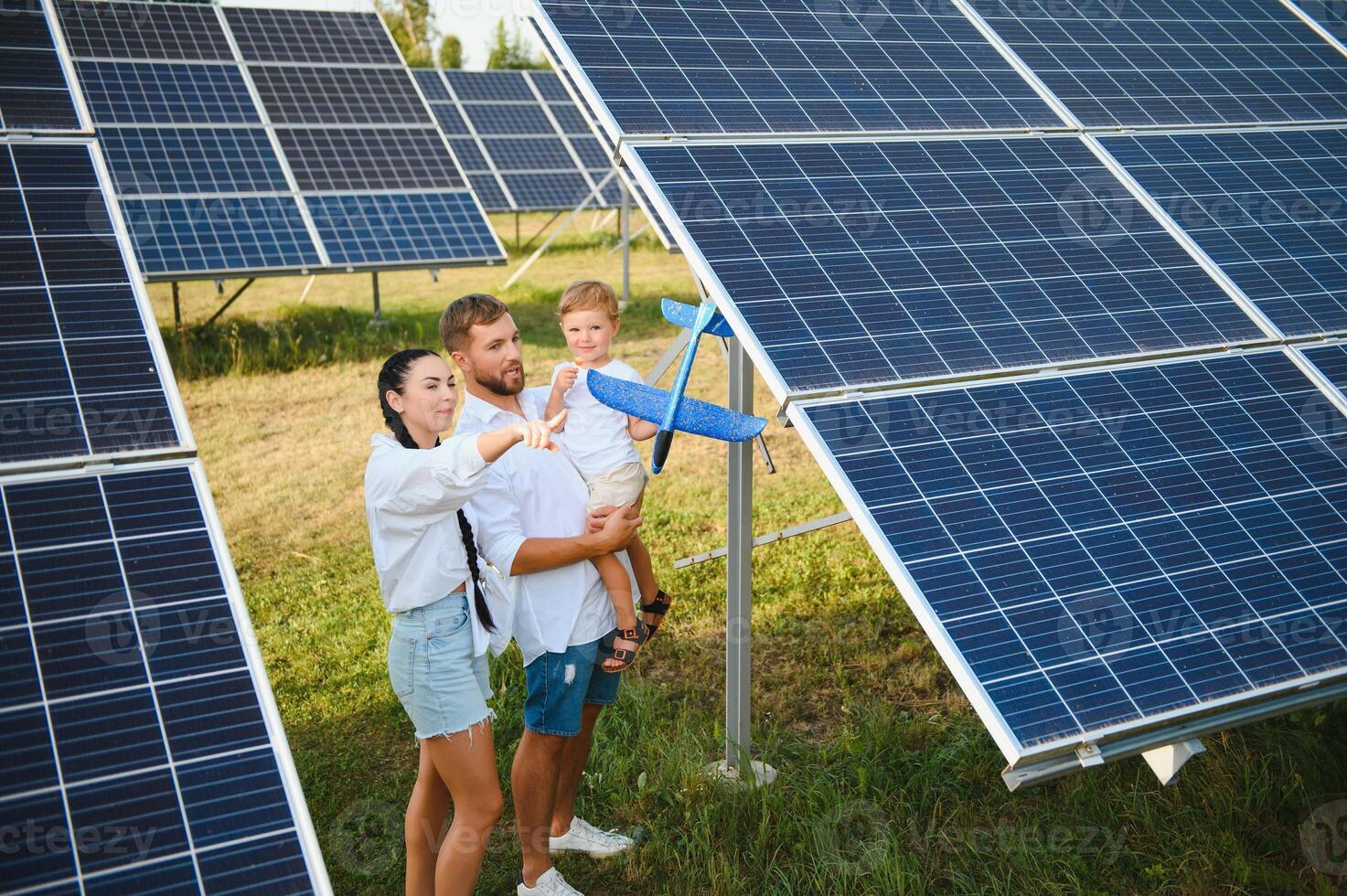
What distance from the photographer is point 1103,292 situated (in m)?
4.94

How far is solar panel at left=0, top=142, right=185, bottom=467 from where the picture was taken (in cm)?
336

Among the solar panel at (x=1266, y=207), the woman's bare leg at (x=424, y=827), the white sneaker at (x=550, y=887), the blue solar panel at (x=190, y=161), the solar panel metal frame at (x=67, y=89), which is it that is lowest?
the blue solar panel at (x=190, y=161)

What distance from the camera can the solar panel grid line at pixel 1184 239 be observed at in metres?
5.04

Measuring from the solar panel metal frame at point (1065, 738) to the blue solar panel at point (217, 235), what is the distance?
9.80m

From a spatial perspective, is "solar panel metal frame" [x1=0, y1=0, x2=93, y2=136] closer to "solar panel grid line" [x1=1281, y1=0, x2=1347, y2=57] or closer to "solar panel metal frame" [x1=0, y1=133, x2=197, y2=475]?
"solar panel metal frame" [x1=0, y1=133, x2=197, y2=475]

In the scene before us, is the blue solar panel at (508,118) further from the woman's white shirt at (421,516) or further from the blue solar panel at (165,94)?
the woman's white shirt at (421,516)

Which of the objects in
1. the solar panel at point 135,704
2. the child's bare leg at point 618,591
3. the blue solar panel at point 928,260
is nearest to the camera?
the solar panel at point 135,704

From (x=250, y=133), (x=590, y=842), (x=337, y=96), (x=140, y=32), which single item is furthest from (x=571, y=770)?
(x=140, y=32)

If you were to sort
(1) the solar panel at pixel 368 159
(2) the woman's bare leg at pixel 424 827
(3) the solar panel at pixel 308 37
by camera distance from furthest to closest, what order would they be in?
(3) the solar panel at pixel 308 37, (1) the solar panel at pixel 368 159, (2) the woman's bare leg at pixel 424 827

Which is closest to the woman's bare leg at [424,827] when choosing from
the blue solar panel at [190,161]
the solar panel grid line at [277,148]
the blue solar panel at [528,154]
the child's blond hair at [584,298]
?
the child's blond hair at [584,298]

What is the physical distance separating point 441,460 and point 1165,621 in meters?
2.38

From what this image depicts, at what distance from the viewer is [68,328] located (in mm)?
3590

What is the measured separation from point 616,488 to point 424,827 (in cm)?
145

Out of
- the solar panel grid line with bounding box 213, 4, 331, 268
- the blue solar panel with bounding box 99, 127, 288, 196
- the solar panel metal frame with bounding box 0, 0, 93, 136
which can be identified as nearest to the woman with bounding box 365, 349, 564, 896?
the solar panel metal frame with bounding box 0, 0, 93, 136
